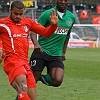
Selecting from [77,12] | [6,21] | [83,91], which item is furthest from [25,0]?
[6,21]

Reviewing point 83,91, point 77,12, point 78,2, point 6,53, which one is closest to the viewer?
point 6,53

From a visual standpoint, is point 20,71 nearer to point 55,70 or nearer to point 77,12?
point 55,70

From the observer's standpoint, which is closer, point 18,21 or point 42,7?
point 18,21

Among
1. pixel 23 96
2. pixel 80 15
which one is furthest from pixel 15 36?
pixel 80 15

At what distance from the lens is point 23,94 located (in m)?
7.52

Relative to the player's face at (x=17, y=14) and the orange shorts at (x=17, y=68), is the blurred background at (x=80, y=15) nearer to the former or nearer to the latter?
the player's face at (x=17, y=14)

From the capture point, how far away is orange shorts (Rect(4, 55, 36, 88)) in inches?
310

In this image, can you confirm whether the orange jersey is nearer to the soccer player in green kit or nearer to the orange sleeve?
the orange sleeve

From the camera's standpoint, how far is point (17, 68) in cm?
792

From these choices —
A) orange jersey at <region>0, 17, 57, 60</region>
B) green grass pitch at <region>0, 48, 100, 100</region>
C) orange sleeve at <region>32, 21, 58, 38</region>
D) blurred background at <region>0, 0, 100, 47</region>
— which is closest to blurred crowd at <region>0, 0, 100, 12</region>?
blurred background at <region>0, 0, 100, 47</region>

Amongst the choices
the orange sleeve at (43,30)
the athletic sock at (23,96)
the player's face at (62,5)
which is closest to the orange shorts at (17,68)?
the athletic sock at (23,96)

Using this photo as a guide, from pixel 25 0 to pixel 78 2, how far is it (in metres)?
22.0

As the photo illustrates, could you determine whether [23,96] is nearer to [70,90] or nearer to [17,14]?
[17,14]

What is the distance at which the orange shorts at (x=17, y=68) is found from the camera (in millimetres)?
7879
